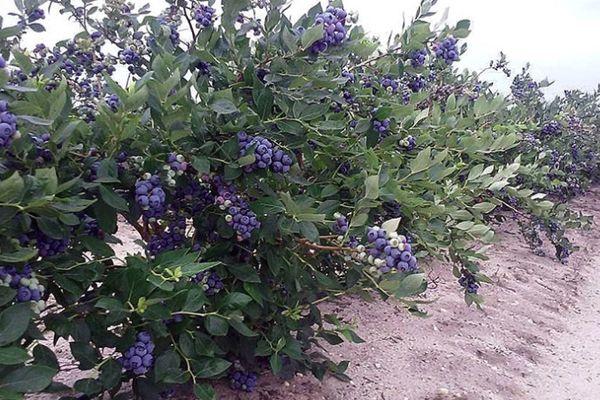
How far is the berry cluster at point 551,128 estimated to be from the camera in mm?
4703

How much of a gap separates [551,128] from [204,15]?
3649mm

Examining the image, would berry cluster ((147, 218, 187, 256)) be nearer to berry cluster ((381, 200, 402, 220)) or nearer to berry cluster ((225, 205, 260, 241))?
berry cluster ((225, 205, 260, 241))

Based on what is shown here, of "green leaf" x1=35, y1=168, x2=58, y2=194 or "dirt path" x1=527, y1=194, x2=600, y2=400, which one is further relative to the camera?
"dirt path" x1=527, y1=194, x2=600, y2=400

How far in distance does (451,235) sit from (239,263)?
0.87m

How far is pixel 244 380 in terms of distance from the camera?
2023 millimetres

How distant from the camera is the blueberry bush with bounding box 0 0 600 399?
4.37ft

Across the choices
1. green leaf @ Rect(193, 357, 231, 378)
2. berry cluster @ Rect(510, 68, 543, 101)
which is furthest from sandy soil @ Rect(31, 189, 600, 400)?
berry cluster @ Rect(510, 68, 543, 101)

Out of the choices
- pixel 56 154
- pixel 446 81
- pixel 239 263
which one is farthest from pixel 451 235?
pixel 446 81

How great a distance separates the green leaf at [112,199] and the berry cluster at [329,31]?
2.03 feet

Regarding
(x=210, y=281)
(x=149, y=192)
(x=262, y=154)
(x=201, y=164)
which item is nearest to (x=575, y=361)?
(x=210, y=281)

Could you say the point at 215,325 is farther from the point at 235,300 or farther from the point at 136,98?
the point at 136,98

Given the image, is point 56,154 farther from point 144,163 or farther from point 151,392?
point 151,392

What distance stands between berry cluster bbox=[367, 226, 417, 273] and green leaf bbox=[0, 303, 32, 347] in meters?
0.78

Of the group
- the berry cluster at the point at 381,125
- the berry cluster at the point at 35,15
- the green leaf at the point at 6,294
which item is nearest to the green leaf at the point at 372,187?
the berry cluster at the point at 381,125
